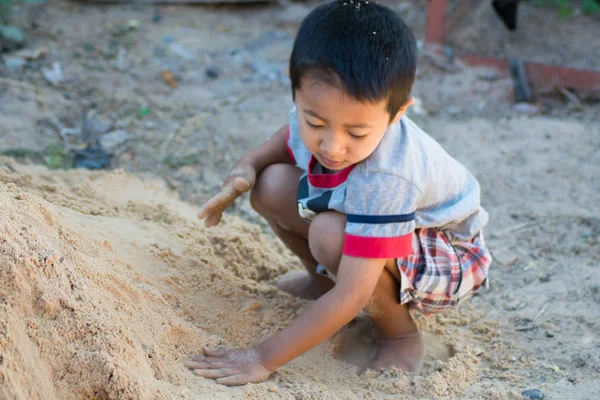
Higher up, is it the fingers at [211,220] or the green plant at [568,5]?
the fingers at [211,220]

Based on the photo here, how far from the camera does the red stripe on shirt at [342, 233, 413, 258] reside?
1808 millimetres

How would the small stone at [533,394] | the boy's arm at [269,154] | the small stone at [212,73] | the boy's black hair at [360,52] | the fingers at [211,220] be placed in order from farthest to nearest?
the small stone at [212,73], the boy's arm at [269,154], the fingers at [211,220], the small stone at [533,394], the boy's black hair at [360,52]

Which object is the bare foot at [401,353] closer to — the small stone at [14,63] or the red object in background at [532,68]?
the red object in background at [532,68]

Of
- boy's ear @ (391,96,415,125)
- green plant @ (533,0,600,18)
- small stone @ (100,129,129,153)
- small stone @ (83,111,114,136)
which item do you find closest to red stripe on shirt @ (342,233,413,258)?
boy's ear @ (391,96,415,125)

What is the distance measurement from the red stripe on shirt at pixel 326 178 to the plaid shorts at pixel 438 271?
0.30 meters

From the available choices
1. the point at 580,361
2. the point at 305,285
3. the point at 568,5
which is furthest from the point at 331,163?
the point at 568,5

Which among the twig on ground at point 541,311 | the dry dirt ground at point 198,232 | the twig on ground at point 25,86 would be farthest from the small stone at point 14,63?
the twig on ground at point 541,311

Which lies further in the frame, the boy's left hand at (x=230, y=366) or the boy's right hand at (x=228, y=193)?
the boy's right hand at (x=228, y=193)

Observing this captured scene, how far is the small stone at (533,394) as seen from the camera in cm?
189

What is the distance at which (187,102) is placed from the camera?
420 cm

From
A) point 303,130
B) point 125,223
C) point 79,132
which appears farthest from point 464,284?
point 79,132

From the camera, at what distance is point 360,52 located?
5.55 feet

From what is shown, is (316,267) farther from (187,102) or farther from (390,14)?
(187,102)

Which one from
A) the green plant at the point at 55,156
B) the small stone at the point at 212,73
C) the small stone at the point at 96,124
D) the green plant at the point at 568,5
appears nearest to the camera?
the green plant at the point at 55,156
